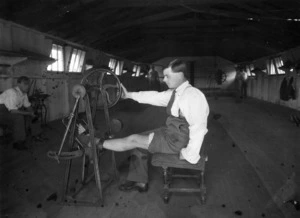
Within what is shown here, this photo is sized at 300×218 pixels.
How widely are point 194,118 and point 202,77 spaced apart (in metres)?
22.5

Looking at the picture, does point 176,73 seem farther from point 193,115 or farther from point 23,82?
point 23,82

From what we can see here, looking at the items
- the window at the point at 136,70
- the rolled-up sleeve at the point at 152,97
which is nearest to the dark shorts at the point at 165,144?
the rolled-up sleeve at the point at 152,97

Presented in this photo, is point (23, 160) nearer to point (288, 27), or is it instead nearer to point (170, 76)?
point (170, 76)

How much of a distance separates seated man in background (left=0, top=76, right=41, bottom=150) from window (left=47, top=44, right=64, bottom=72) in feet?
10.3

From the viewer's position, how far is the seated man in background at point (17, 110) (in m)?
5.39

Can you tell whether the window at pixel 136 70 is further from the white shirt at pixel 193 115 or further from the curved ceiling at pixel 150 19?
the white shirt at pixel 193 115

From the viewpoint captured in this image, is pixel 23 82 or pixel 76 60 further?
pixel 76 60

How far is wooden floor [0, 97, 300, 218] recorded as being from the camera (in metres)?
2.99

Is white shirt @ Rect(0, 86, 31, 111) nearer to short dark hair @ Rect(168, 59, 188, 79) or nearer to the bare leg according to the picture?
the bare leg

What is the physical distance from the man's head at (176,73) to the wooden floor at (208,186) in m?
1.38

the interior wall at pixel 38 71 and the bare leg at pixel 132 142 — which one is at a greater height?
the interior wall at pixel 38 71

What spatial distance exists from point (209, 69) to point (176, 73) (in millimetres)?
22164

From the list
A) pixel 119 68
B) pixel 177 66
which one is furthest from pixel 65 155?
pixel 119 68

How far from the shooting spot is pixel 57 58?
365 inches
